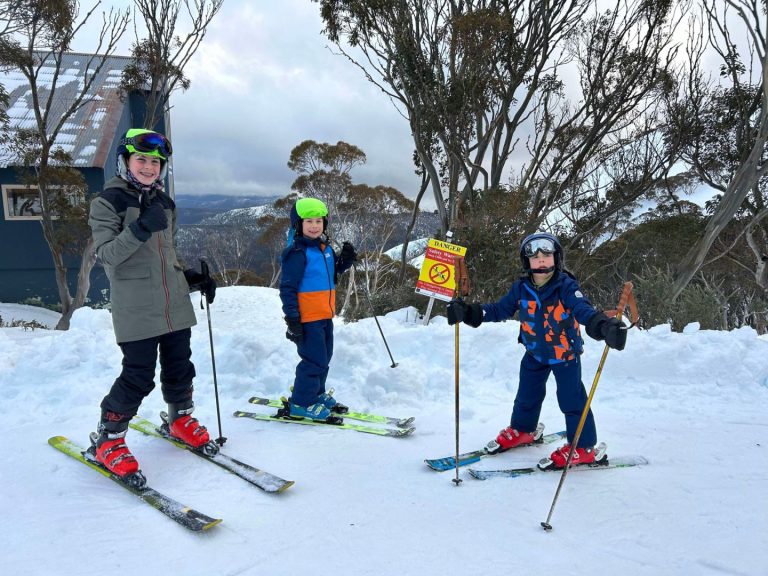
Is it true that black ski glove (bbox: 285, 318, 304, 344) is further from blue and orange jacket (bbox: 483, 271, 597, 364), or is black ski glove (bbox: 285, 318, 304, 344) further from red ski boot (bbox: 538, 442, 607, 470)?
red ski boot (bbox: 538, 442, 607, 470)

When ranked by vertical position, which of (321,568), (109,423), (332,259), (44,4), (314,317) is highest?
(44,4)

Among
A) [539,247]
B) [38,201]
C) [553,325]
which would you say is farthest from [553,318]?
[38,201]

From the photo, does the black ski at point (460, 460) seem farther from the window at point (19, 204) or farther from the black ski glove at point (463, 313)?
the window at point (19, 204)

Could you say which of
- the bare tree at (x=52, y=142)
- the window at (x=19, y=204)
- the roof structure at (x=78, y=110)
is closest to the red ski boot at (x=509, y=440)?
the bare tree at (x=52, y=142)

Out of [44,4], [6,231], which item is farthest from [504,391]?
[6,231]

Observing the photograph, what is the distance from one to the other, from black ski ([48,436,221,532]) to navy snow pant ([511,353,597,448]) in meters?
2.09

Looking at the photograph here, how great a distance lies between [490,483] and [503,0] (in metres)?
12.0

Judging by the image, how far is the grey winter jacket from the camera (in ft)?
8.99

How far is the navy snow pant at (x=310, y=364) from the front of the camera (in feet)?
12.7

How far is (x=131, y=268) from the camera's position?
286cm

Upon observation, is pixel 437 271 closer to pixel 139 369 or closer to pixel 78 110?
pixel 139 369

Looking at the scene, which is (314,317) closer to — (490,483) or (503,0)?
(490,483)

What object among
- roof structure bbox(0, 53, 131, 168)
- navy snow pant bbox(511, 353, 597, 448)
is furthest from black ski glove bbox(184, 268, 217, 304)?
roof structure bbox(0, 53, 131, 168)

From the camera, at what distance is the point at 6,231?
622 inches
